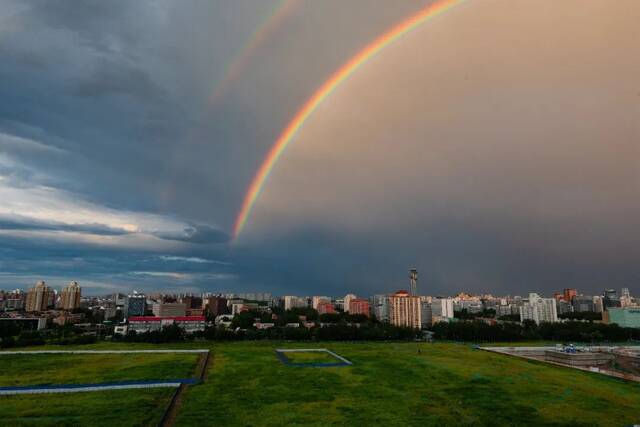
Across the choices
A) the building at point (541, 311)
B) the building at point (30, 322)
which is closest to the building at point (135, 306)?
the building at point (30, 322)

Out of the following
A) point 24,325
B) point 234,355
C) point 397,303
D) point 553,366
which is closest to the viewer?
point 553,366

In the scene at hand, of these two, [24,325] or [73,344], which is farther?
[24,325]

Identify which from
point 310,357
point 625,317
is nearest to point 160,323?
point 310,357

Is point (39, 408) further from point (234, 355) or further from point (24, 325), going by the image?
point (24, 325)

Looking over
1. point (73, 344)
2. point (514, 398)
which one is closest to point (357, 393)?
point (514, 398)

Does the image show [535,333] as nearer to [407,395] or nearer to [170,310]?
[407,395]
